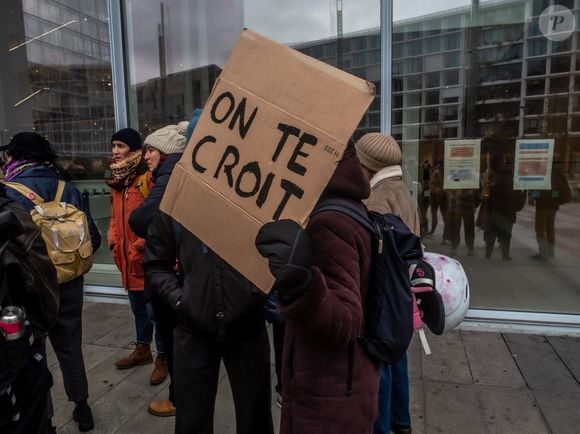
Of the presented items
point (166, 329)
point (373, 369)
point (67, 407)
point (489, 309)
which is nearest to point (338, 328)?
point (373, 369)

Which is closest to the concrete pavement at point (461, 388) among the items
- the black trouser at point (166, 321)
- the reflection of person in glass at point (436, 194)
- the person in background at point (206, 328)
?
the black trouser at point (166, 321)

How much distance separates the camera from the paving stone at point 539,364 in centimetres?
360

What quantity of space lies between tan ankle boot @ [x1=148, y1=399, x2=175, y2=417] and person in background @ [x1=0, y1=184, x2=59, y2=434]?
1.12m

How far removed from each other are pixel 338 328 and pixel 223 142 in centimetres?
71

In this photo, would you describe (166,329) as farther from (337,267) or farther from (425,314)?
(337,267)

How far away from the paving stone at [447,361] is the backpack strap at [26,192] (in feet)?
10.5

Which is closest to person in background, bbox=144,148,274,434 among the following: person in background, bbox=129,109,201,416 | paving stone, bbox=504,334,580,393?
person in background, bbox=129,109,201,416

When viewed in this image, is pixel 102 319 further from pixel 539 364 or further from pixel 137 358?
pixel 539 364

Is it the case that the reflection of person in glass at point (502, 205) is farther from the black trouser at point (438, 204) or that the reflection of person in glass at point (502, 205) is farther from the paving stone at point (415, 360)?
the paving stone at point (415, 360)

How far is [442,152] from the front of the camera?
5.19 m

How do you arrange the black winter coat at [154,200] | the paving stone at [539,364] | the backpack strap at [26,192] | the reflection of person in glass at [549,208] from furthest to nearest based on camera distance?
the reflection of person in glass at [549,208]
the paving stone at [539,364]
the backpack strap at [26,192]
the black winter coat at [154,200]

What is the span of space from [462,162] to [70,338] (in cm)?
426

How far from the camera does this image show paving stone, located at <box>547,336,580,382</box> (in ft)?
12.7

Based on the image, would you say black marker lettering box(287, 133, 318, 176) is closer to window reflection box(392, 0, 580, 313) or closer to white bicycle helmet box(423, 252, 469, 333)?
white bicycle helmet box(423, 252, 469, 333)
